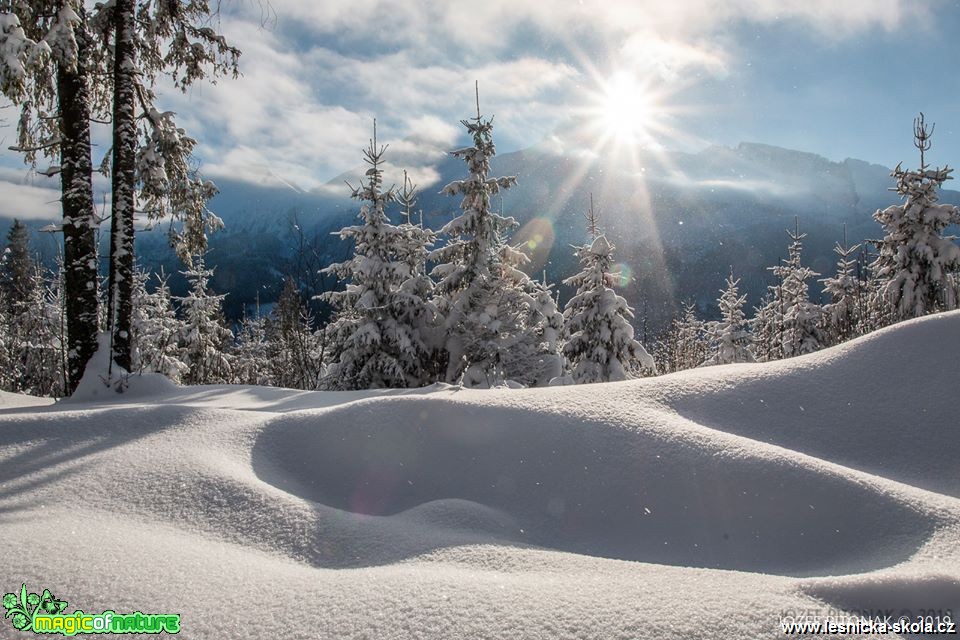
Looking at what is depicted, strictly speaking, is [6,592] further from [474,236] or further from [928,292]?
[928,292]

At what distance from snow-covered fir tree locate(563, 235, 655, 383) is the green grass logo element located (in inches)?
569

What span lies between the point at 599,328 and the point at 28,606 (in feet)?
49.8

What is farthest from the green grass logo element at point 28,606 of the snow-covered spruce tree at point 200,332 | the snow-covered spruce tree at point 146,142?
the snow-covered spruce tree at point 200,332

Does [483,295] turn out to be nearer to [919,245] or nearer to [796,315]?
[919,245]

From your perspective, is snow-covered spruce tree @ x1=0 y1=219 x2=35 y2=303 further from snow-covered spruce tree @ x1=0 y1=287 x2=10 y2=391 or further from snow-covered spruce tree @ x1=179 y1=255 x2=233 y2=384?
snow-covered spruce tree @ x1=179 y1=255 x2=233 y2=384

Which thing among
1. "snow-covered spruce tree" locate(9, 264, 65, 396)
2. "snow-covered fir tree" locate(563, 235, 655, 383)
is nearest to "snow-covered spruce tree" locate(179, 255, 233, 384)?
"snow-covered spruce tree" locate(9, 264, 65, 396)

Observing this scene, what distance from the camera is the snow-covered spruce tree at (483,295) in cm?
1338

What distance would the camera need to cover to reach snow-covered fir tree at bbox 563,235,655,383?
15469mm

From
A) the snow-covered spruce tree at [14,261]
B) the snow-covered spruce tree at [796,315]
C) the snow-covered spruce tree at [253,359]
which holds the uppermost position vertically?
the snow-covered spruce tree at [14,261]

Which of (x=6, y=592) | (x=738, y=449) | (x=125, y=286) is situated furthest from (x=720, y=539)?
(x=125, y=286)

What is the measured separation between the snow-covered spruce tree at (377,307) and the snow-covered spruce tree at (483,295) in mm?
951

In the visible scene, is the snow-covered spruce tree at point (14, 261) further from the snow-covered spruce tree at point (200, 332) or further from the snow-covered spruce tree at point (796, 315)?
the snow-covered spruce tree at point (796, 315)

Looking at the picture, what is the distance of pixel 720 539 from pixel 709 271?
21129 cm

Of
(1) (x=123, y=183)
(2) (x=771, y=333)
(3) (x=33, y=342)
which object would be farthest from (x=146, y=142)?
(2) (x=771, y=333)
